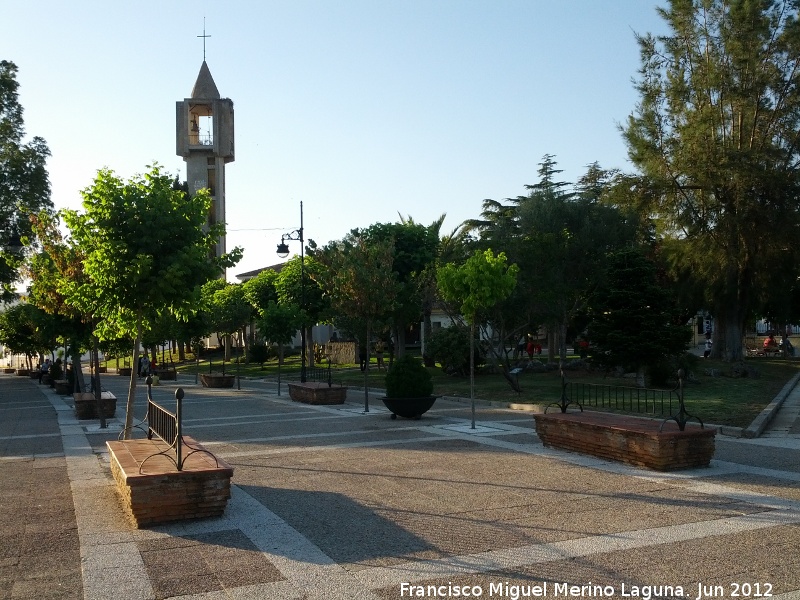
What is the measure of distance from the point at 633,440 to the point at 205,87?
55.3 m

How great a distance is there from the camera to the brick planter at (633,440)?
31.2 feet

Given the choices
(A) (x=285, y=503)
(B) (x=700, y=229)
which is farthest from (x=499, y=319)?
(A) (x=285, y=503)

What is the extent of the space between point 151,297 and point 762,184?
23.9 metres

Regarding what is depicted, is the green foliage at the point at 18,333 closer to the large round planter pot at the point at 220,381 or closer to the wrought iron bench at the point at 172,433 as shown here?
the large round planter pot at the point at 220,381

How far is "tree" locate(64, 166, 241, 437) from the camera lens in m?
9.52

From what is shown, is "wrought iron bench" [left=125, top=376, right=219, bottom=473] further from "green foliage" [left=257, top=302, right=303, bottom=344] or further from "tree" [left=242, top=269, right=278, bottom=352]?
"tree" [left=242, top=269, right=278, bottom=352]

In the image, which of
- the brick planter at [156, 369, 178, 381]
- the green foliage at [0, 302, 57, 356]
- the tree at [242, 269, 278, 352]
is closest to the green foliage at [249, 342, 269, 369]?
the tree at [242, 269, 278, 352]

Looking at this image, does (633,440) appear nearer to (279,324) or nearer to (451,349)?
(451,349)

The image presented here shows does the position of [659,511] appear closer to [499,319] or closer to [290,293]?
[499,319]

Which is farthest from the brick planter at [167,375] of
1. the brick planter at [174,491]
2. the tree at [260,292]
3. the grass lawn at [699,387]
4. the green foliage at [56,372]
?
the brick planter at [174,491]

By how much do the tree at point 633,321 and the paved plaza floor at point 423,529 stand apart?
28.9 feet

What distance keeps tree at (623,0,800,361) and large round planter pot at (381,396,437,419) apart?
16763 millimetres

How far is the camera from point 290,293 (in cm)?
4509

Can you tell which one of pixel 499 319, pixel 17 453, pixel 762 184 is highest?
pixel 762 184
